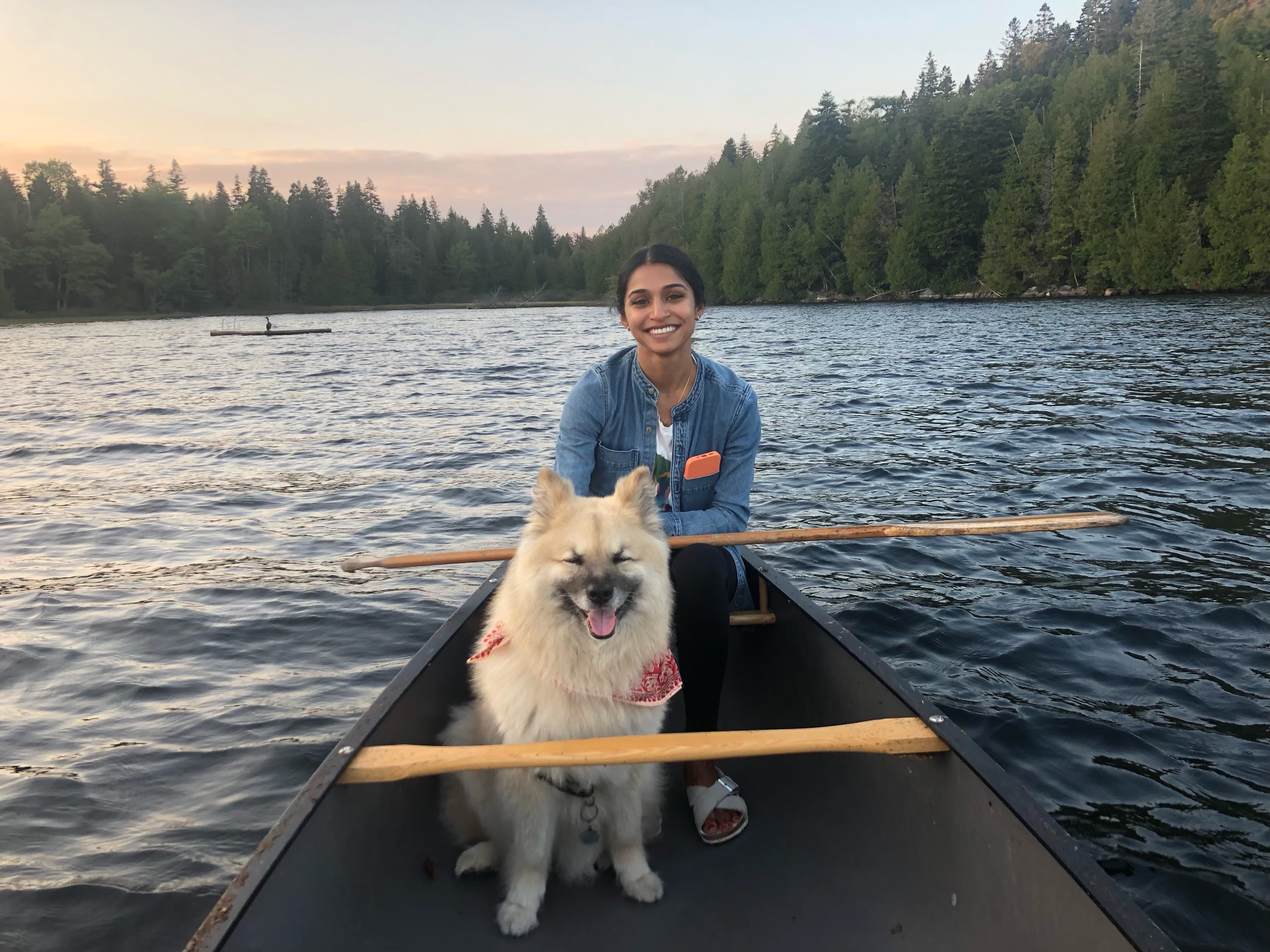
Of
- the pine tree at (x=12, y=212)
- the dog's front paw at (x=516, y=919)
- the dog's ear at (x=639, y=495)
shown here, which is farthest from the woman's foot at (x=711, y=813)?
the pine tree at (x=12, y=212)

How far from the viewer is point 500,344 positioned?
1481 inches

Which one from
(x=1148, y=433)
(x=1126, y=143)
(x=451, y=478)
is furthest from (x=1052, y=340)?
(x=1126, y=143)

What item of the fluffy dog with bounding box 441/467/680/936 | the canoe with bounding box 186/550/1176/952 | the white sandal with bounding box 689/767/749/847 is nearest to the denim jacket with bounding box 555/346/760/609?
the canoe with bounding box 186/550/1176/952

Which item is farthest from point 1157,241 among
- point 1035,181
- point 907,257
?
point 907,257

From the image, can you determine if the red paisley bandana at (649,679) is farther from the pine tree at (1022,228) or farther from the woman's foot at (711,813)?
the pine tree at (1022,228)

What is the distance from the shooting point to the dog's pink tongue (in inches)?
104

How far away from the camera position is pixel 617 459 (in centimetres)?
387

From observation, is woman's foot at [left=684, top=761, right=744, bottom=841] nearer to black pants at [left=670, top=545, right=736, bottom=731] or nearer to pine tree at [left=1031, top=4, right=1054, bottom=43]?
black pants at [left=670, top=545, right=736, bottom=731]

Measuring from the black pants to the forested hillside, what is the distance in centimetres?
5391

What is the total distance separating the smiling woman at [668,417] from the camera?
3.64 meters

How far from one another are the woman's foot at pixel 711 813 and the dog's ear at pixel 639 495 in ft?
3.52

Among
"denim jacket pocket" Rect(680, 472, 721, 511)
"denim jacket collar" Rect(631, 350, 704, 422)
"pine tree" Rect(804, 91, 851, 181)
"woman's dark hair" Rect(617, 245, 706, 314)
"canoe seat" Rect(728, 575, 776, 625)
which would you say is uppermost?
"pine tree" Rect(804, 91, 851, 181)

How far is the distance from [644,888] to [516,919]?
1.51ft

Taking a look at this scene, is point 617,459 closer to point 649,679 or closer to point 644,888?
point 649,679
